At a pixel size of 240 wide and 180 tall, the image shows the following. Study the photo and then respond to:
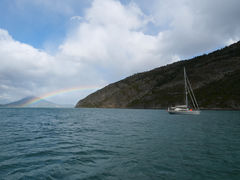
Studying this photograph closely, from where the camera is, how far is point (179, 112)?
6850cm

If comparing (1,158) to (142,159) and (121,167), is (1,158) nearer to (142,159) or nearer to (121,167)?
(121,167)

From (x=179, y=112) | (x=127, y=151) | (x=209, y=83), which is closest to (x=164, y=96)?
(x=209, y=83)

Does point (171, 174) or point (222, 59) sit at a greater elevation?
point (222, 59)

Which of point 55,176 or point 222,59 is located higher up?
point 222,59

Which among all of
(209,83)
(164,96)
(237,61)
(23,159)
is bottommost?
(23,159)

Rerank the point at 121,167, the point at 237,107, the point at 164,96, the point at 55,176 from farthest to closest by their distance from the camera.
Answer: the point at 164,96, the point at 237,107, the point at 121,167, the point at 55,176

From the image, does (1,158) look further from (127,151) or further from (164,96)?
(164,96)

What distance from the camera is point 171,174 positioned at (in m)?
8.72

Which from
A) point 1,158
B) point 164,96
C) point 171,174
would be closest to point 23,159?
point 1,158

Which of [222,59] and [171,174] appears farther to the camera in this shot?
[222,59]

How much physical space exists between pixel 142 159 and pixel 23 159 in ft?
26.6

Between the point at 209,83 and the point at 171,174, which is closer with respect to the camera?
the point at 171,174

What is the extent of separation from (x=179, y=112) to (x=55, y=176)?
66307mm

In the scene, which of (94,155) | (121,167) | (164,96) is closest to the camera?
(121,167)
